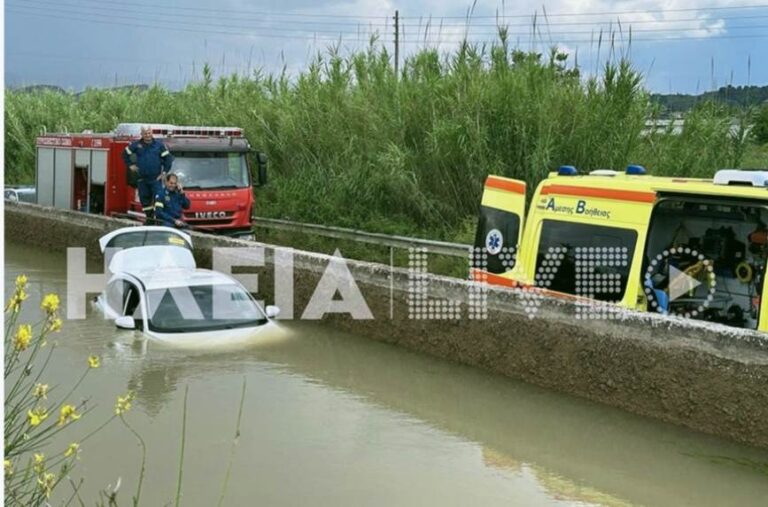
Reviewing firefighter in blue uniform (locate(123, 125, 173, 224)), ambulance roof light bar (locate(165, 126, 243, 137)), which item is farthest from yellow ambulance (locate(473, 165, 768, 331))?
ambulance roof light bar (locate(165, 126, 243, 137))

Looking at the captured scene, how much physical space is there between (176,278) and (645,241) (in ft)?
19.0

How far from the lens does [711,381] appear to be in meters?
7.06

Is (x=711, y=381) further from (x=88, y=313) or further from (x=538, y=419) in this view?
(x=88, y=313)

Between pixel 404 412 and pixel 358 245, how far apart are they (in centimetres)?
707

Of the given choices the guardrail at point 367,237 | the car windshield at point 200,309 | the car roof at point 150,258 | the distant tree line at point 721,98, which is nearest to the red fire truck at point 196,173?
the guardrail at point 367,237

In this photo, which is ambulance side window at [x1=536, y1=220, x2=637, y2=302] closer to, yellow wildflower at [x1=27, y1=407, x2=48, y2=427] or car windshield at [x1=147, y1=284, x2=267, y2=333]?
car windshield at [x1=147, y1=284, x2=267, y2=333]

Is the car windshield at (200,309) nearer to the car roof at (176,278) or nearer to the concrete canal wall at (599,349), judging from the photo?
the car roof at (176,278)

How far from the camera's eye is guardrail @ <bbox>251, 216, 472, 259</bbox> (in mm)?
12734

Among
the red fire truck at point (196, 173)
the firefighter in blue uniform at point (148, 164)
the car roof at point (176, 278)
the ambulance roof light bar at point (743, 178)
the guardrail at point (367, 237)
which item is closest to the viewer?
the ambulance roof light bar at point (743, 178)

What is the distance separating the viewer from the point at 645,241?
7.18 metres

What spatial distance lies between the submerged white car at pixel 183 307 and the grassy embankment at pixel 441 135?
4.38 meters

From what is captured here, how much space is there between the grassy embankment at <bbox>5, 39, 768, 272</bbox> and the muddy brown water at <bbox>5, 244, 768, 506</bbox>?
5.21 metres

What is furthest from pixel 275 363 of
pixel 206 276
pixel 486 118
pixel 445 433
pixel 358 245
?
pixel 486 118

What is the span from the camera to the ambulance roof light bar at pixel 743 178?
22.0ft
